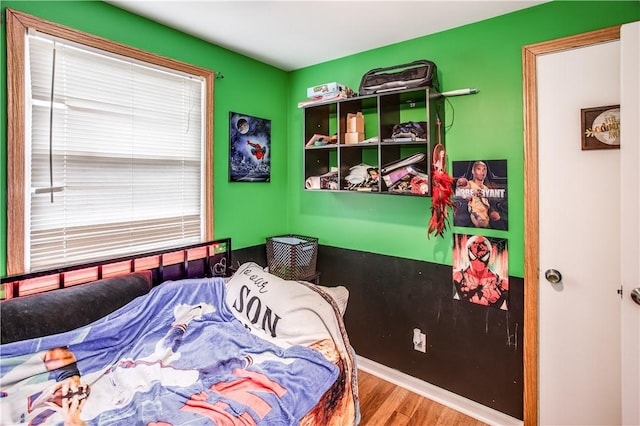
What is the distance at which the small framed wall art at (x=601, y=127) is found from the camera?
5.48 ft

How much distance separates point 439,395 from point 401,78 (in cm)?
209

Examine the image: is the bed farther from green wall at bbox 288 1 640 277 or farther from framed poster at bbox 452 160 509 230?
framed poster at bbox 452 160 509 230

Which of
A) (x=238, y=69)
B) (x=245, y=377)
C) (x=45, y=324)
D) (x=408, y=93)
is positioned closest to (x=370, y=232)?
(x=408, y=93)

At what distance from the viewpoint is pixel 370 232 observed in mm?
2592

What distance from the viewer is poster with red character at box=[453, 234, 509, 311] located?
204cm

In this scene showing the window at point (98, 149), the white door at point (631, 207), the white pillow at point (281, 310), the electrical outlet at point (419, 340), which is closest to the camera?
the white door at point (631, 207)

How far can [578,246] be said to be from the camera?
179cm

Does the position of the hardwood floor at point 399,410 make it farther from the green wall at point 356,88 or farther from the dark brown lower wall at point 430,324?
the green wall at point 356,88

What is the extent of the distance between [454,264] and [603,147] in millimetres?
998

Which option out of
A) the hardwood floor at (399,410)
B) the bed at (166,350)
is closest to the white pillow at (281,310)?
the bed at (166,350)

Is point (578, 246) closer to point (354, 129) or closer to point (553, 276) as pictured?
point (553, 276)

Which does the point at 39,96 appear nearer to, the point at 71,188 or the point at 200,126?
the point at 71,188

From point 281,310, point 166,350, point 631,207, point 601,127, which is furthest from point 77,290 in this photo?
point 601,127

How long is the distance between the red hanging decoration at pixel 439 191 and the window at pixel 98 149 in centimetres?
153
